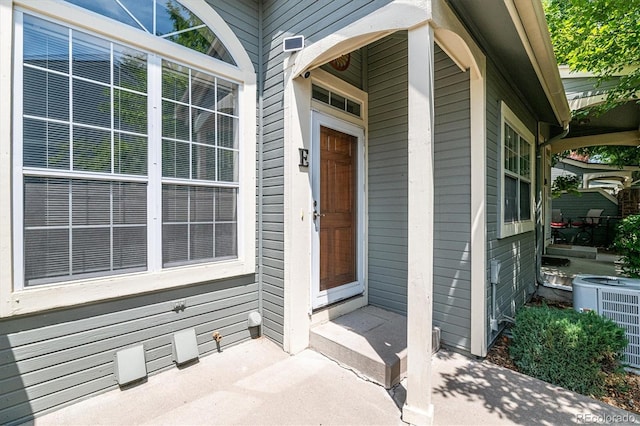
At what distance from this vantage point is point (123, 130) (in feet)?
7.55

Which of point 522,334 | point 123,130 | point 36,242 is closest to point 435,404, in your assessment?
point 522,334

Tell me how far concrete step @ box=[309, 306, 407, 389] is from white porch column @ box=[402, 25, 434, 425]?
0.38 metres

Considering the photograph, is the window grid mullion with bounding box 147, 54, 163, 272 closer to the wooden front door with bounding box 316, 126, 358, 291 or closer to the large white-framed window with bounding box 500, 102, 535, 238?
the wooden front door with bounding box 316, 126, 358, 291

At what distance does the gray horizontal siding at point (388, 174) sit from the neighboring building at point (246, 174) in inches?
0.9

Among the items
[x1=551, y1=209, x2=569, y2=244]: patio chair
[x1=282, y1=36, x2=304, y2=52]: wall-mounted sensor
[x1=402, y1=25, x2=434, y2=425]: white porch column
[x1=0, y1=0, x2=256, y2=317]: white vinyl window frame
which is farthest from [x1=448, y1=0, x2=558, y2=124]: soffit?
[x1=551, y1=209, x2=569, y2=244]: patio chair

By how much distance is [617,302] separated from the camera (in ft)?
9.52

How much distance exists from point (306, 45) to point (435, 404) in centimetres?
302

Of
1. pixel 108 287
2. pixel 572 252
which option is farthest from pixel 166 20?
pixel 572 252

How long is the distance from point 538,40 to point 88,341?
14.6ft

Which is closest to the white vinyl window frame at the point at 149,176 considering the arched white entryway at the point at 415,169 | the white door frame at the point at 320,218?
the arched white entryway at the point at 415,169

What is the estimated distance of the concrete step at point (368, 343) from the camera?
2.33 metres

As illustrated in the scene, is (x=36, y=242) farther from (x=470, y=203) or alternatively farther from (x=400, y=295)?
(x=470, y=203)

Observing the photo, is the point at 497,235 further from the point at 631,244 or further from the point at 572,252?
the point at 572,252

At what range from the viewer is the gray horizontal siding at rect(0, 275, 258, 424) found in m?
1.88
